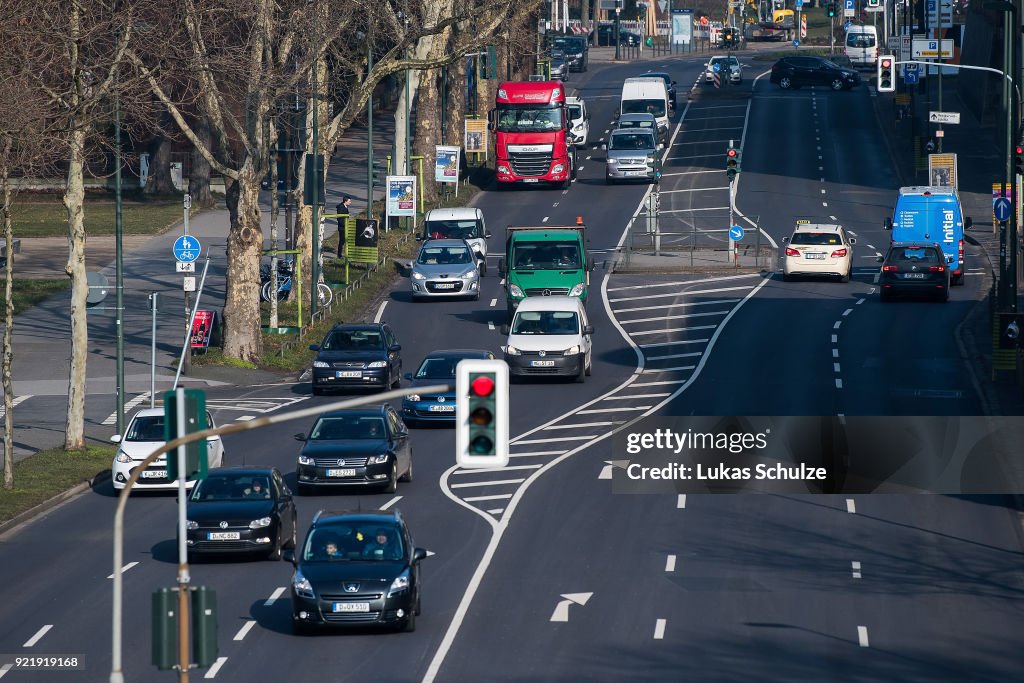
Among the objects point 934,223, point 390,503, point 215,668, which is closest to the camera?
point 215,668

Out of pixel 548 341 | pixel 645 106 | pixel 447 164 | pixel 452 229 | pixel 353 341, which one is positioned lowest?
pixel 353 341

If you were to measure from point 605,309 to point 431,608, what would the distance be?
91.4 feet

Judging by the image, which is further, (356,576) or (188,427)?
(356,576)

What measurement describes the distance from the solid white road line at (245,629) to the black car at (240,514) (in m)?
2.91

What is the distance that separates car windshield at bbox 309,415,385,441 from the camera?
29.6m

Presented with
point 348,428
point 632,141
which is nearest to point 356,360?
point 348,428

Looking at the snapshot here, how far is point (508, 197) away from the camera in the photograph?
69812 millimetres

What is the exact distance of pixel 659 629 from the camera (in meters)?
21.0

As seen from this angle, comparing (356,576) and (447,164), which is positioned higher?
(447,164)

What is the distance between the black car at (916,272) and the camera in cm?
4809

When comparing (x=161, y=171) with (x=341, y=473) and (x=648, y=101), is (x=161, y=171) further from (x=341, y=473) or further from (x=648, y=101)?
(x=341, y=473)

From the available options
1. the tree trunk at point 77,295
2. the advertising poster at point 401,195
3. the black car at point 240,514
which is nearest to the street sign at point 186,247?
the tree trunk at point 77,295

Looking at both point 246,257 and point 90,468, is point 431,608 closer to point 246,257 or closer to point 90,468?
point 90,468

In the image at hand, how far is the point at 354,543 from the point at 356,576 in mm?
674
